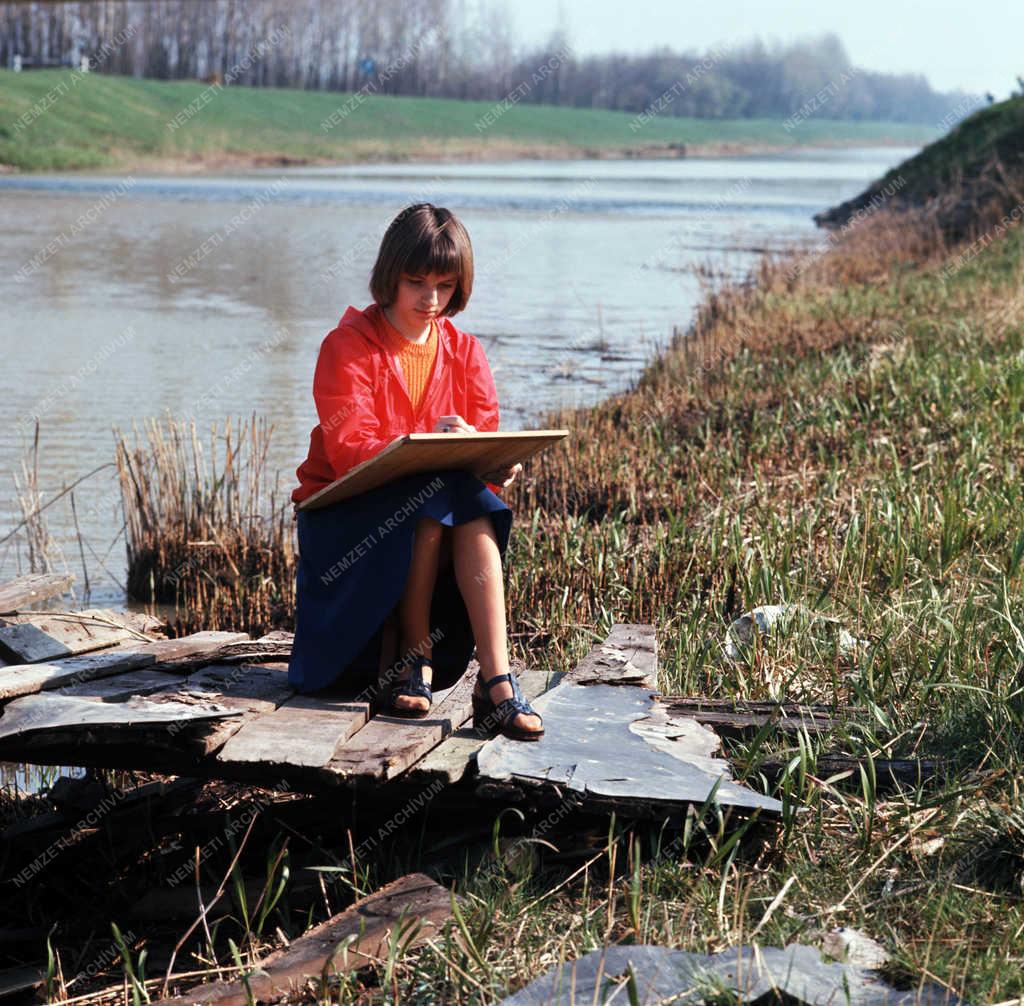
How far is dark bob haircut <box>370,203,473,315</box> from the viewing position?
11.8ft

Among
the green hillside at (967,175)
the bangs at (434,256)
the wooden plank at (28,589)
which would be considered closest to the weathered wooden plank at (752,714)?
the bangs at (434,256)

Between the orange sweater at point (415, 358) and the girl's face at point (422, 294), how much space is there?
0.07 m

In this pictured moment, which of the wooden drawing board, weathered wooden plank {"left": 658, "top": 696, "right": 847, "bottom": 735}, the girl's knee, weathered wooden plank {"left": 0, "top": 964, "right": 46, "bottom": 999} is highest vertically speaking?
the wooden drawing board

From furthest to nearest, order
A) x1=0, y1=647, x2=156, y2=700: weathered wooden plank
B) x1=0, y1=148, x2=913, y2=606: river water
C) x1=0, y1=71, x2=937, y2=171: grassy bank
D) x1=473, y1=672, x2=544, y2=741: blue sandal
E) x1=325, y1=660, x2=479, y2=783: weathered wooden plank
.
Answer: x1=0, y1=71, x2=937, y2=171: grassy bank < x1=0, y1=148, x2=913, y2=606: river water < x1=0, y1=647, x2=156, y2=700: weathered wooden plank < x1=473, y1=672, x2=544, y2=741: blue sandal < x1=325, y1=660, x2=479, y2=783: weathered wooden plank

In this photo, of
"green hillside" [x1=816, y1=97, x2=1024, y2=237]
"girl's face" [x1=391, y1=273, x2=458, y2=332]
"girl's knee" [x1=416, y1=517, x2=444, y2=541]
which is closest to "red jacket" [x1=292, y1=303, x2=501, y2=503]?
"girl's face" [x1=391, y1=273, x2=458, y2=332]

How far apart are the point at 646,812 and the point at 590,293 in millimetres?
16454

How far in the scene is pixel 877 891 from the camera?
3.03m

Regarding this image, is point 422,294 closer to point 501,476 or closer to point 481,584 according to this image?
point 501,476

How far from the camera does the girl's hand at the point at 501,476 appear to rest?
374 cm

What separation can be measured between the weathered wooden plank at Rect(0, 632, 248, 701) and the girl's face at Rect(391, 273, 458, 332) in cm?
116

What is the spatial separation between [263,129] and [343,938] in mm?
66341

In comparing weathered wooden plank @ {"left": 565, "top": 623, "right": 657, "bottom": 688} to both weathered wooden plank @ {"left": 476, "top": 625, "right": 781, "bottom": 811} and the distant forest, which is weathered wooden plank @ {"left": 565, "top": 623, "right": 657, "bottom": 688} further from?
the distant forest

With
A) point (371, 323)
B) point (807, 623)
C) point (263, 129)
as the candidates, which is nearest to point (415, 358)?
point (371, 323)

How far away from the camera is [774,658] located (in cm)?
451
